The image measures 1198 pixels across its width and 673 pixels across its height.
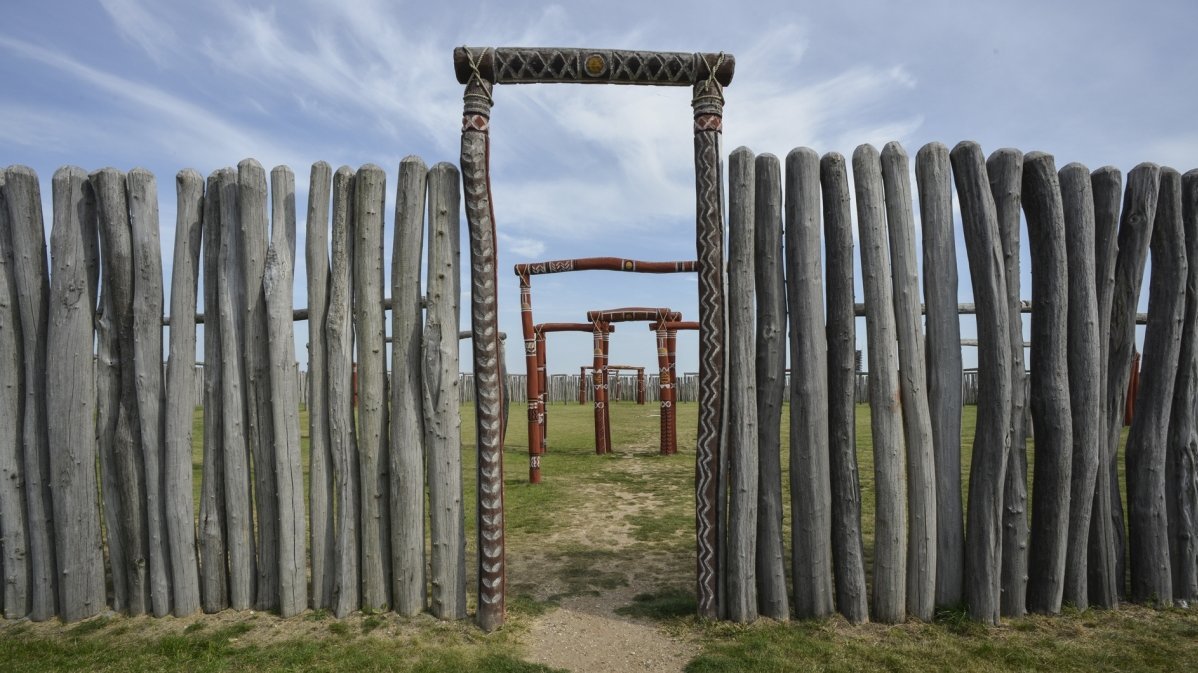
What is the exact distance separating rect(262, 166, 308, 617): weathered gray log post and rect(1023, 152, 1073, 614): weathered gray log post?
13.9ft

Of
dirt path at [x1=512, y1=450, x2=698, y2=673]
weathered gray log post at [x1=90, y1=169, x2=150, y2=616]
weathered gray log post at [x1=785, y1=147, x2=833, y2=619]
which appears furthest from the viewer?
weathered gray log post at [x1=90, y1=169, x2=150, y2=616]

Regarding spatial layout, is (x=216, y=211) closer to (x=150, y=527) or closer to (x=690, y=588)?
(x=150, y=527)

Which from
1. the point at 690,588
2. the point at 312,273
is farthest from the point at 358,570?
the point at 690,588

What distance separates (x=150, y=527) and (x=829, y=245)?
170 inches

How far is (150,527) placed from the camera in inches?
170

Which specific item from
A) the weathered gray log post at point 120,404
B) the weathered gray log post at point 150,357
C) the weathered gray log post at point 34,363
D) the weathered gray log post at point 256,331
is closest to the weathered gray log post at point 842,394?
the weathered gray log post at point 256,331

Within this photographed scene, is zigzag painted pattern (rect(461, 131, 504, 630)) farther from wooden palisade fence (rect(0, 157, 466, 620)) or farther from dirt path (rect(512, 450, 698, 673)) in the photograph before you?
dirt path (rect(512, 450, 698, 673))

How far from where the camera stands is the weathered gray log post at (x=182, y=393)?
4.25 m

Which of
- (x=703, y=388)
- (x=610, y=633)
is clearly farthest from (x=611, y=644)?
(x=703, y=388)

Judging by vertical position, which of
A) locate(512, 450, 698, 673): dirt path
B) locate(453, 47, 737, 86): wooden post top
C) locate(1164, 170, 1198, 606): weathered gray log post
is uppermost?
locate(453, 47, 737, 86): wooden post top

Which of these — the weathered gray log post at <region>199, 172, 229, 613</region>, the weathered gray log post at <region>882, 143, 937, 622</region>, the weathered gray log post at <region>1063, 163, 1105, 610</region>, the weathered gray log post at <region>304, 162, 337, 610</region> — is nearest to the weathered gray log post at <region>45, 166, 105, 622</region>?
the weathered gray log post at <region>199, 172, 229, 613</region>

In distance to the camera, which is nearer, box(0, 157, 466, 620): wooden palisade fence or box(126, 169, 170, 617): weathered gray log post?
box(0, 157, 466, 620): wooden palisade fence

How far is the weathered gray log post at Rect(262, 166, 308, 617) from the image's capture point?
13.5 feet

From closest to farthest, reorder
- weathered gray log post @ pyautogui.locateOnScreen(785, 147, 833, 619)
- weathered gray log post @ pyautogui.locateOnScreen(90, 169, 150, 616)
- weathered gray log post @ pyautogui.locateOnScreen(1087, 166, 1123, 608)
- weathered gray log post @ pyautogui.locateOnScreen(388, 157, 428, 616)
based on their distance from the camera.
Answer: weathered gray log post @ pyautogui.locateOnScreen(785, 147, 833, 619), weathered gray log post @ pyautogui.locateOnScreen(388, 157, 428, 616), weathered gray log post @ pyautogui.locateOnScreen(1087, 166, 1123, 608), weathered gray log post @ pyautogui.locateOnScreen(90, 169, 150, 616)
